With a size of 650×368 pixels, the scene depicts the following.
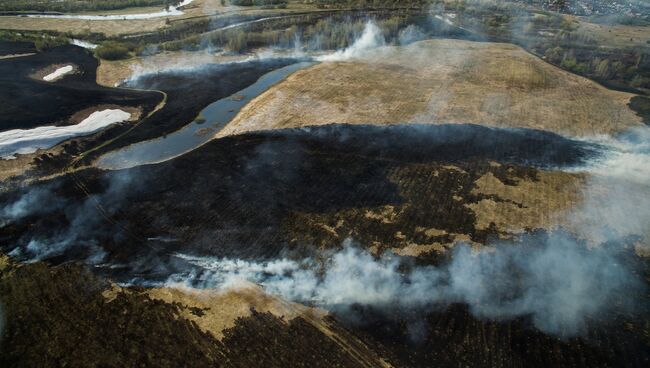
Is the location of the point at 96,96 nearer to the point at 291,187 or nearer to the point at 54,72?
the point at 54,72

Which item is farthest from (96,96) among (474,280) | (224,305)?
(474,280)

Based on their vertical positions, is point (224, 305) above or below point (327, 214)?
below

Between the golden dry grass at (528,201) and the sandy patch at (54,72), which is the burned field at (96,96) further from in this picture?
the golden dry grass at (528,201)

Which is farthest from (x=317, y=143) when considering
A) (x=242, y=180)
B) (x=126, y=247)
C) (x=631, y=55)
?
(x=631, y=55)

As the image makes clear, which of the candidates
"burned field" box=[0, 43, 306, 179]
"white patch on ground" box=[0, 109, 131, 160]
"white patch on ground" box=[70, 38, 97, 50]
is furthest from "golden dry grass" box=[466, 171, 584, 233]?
"white patch on ground" box=[70, 38, 97, 50]

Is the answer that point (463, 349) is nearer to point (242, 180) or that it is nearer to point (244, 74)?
point (242, 180)

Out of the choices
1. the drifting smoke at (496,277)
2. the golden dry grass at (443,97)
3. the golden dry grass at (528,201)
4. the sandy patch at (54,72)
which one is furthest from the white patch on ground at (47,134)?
the golden dry grass at (528,201)

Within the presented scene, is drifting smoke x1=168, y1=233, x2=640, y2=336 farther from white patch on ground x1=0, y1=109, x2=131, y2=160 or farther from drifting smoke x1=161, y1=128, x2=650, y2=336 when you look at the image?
white patch on ground x1=0, y1=109, x2=131, y2=160
